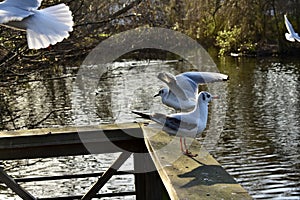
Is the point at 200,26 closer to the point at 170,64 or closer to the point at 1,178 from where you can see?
the point at 170,64

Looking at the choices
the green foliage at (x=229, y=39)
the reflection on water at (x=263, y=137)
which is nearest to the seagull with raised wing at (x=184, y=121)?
the reflection on water at (x=263, y=137)

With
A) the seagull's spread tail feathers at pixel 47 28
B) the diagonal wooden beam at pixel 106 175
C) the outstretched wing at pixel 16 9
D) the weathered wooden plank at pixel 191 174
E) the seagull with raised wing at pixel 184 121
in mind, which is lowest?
the diagonal wooden beam at pixel 106 175

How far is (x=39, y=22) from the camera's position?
6.46 feet

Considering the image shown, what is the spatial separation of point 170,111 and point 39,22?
681 cm

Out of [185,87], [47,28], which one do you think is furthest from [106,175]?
[185,87]

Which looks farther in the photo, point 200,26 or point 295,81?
point 200,26

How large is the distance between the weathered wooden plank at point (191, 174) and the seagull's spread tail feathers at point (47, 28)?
52 centimetres

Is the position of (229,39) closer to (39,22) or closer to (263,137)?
(263,137)

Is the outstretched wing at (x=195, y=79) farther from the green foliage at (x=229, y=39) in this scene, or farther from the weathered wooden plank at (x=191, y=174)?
the green foliage at (x=229, y=39)

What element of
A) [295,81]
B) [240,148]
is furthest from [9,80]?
[295,81]

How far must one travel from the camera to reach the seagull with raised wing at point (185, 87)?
10.6ft

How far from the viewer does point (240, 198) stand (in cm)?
142

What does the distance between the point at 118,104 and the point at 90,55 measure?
19.3ft

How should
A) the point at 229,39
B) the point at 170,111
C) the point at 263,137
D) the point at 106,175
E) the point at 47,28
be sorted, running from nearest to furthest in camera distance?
1. the point at 47,28
2. the point at 106,175
3. the point at 263,137
4. the point at 170,111
5. the point at 229,39
